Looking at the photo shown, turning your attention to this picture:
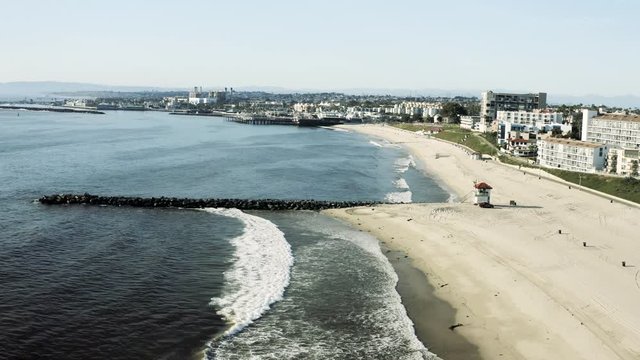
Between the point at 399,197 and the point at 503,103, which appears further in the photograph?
the point at 503,103

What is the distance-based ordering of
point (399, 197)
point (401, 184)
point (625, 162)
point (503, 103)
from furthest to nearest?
point (503, 103)
point (401, 184)
point (625, 162)
point (399, 197)

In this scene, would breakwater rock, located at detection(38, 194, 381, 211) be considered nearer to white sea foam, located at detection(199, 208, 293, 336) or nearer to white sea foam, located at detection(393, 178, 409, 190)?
white sea foam, located at detection(199, 208, 293, 336)

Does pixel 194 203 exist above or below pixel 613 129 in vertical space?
below

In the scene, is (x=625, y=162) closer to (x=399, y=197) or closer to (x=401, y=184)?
(x=401, y=184)

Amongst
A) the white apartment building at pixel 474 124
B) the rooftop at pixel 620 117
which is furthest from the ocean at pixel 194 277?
the white apartment building at pixel 474 124

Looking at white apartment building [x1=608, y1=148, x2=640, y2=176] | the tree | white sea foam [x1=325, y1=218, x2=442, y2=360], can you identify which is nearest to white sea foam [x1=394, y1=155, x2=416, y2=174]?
white apartment building [x1=608, y1=148, x2=640, y2=176]

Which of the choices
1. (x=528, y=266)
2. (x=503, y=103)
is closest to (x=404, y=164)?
(x=528, y=266)
